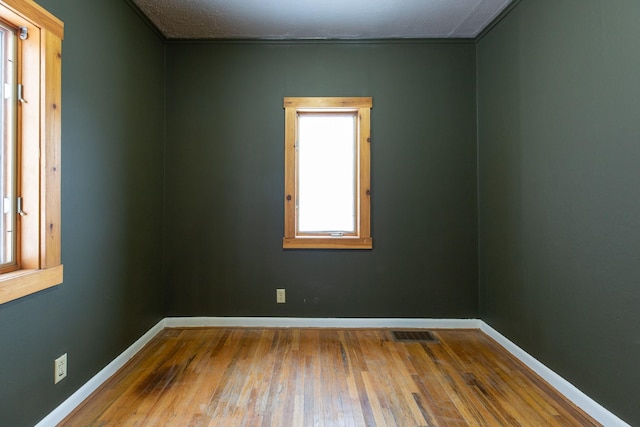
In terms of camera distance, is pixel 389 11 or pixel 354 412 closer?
pixel 354 412

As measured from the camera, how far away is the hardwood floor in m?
1.89

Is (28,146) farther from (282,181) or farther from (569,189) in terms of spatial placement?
(569,189)

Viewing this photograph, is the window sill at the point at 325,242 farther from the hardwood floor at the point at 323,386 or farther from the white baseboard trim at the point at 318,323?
the hardwood floor at the point at 323,386

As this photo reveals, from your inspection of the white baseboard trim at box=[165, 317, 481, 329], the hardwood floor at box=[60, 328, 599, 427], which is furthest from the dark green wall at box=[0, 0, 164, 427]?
the white baseboard trim at box=[165, 317, 481, 329]

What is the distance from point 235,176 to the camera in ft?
10.6

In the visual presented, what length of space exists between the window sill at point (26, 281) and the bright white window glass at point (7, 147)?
0.47 feet

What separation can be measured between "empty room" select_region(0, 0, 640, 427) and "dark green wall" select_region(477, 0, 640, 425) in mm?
15

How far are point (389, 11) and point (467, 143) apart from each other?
52.5 inches

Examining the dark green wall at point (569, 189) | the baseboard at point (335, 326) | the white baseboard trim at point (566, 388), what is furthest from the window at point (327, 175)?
the white baseboard trim at point (566, 388)

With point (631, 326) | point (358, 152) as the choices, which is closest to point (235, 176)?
point (358, 152)

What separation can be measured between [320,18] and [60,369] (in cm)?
292

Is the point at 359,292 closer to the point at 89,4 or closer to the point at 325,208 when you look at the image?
the point at 325,208

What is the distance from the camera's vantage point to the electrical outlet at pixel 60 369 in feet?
5.98

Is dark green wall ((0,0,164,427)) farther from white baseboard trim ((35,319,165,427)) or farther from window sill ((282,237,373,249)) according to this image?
window sill ((282,237,373,249))
